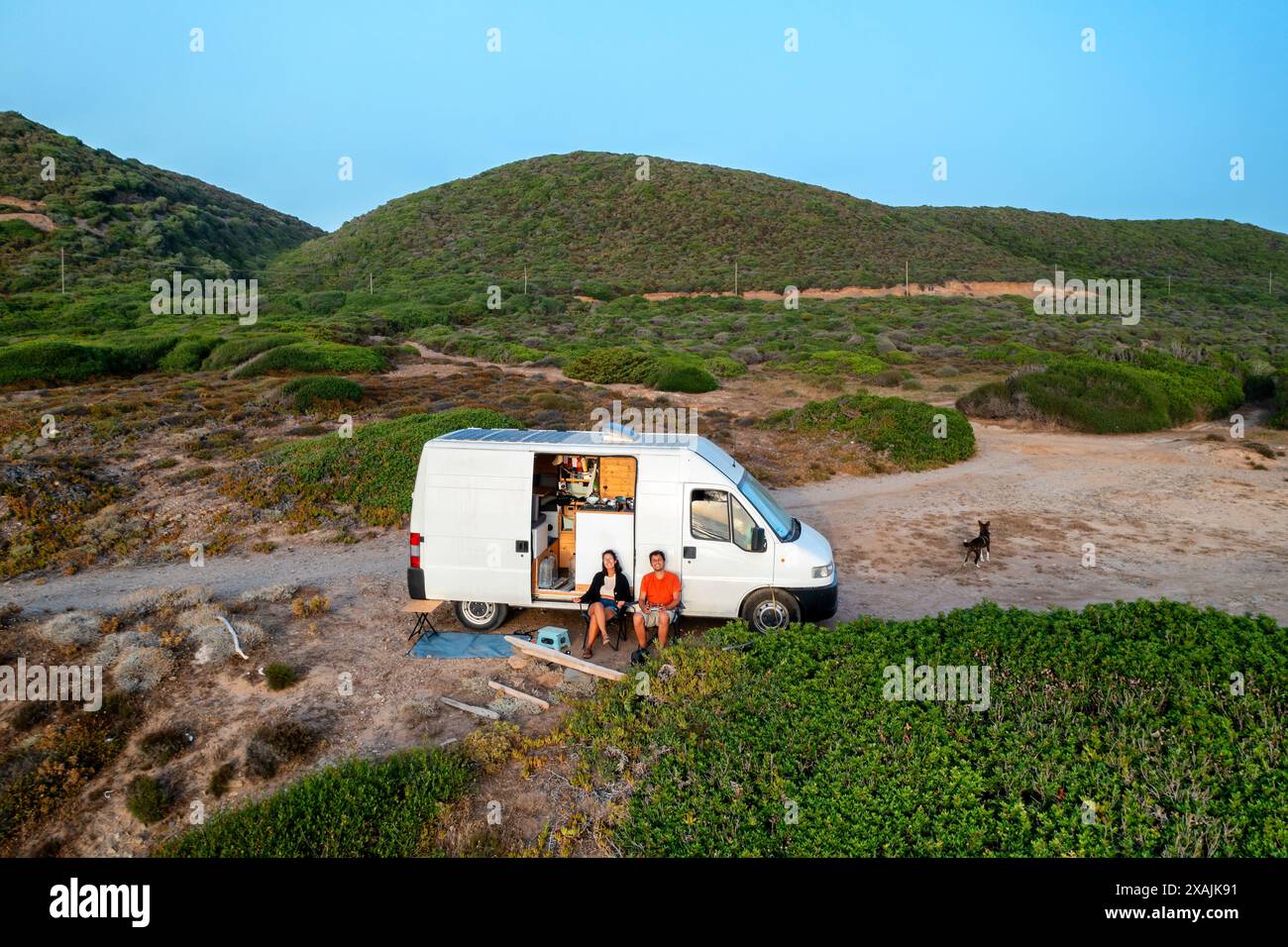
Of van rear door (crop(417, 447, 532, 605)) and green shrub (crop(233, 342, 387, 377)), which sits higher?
green shrub (crop(233, 342, 387, 377))

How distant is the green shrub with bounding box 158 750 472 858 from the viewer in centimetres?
580

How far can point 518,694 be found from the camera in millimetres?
8312

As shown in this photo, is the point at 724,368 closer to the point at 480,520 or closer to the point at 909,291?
the point at 480,520

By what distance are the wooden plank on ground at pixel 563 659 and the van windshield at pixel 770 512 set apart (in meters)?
2.72

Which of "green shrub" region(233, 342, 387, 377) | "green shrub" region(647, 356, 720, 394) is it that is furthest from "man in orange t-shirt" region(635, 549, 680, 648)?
"green shrub" region(233, 342, 387, 377)

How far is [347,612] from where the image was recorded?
10906 millimetres

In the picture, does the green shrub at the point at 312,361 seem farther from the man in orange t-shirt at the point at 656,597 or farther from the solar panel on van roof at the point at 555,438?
the man in orange t-shirt at the point at 656,597

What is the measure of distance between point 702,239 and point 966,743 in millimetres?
81205

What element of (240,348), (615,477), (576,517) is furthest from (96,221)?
(576,517)

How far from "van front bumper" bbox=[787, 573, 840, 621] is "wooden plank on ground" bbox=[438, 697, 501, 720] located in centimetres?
392

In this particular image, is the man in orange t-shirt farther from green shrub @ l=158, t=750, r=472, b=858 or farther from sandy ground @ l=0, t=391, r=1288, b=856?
green shrub @ l=158, t=750, r=472, b=858

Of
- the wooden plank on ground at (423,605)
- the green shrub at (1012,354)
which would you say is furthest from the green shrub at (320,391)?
the green shrub at (1012,354)

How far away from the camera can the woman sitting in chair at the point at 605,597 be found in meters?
9.30
